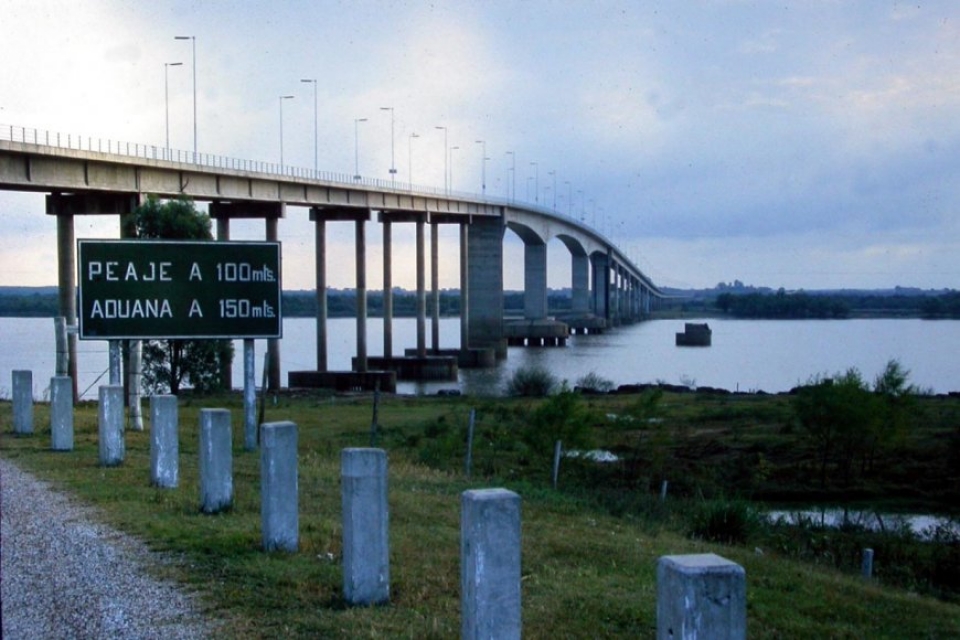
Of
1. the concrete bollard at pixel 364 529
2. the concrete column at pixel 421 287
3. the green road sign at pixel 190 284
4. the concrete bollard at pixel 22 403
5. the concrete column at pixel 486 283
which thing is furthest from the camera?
the concrete column at pixel 486 283

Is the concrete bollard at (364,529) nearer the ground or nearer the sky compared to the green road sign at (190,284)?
nearer the ground

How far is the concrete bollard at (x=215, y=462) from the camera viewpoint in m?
12.0

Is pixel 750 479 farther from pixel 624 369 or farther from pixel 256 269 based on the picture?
→ pixel 624 369

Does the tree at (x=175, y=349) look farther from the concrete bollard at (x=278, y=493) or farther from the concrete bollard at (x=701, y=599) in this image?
the concrete bollard at (x=701, y=599)

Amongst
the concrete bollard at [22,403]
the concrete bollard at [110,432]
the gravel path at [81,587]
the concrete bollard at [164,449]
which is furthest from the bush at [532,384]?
the gravel path at [81,587]

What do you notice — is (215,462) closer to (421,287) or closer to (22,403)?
(22,403)

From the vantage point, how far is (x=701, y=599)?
4.49 meters

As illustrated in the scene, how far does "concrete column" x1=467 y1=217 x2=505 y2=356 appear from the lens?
349 ft

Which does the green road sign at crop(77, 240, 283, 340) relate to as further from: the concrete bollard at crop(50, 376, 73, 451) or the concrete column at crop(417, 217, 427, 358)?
the concrete column at crop(417, 217, 427, 358)

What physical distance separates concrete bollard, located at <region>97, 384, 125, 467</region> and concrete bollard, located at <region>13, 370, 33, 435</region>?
5.63 meters

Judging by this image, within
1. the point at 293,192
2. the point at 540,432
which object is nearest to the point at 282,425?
the point at 540,432

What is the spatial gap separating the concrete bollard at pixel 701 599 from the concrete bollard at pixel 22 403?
18961mm

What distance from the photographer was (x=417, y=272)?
93375 mm

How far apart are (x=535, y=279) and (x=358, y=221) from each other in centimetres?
5051
